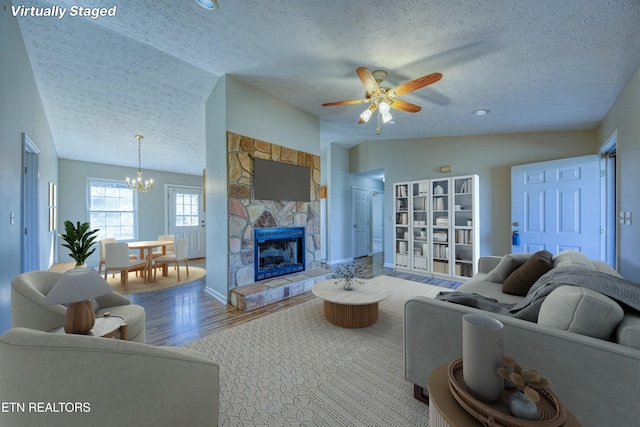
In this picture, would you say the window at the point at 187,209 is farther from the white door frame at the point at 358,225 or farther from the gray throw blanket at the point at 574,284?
the gray throw blanket at the point at 574,284

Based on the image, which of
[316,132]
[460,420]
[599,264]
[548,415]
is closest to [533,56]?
[599,264]

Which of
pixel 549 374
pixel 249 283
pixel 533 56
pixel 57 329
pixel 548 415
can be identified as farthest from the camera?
pixel 249 283

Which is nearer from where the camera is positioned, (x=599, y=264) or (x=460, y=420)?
(x=460, y=420)

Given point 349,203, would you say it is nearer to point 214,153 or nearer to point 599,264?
point 214,153

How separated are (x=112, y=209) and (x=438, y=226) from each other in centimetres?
743

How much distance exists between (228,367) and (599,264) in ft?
10.4

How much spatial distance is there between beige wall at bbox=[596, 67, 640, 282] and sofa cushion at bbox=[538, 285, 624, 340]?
1.81m

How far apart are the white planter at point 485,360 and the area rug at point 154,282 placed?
4409 millimetres

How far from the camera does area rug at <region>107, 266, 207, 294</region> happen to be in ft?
12.9

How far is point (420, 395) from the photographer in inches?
63.5

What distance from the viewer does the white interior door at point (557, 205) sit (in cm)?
323

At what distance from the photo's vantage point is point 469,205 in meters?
4.48

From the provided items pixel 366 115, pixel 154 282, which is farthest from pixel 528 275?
pixel 154 282

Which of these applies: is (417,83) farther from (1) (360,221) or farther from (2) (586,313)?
(1) (360,221)
